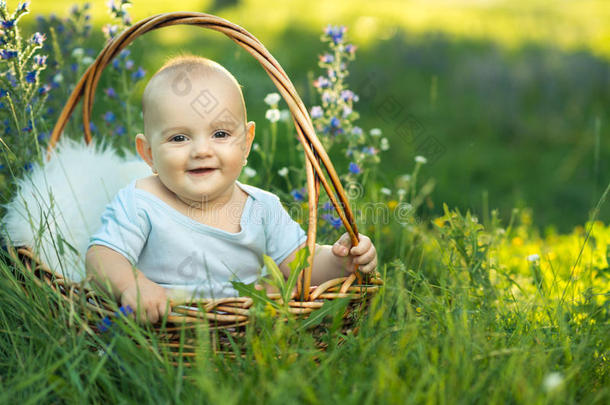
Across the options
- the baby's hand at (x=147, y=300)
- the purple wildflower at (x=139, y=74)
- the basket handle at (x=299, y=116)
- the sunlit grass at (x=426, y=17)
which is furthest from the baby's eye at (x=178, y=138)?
the sunlit grass at (x=426, y=17)

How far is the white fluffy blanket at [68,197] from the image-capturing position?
2000 mm

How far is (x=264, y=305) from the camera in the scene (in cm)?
163

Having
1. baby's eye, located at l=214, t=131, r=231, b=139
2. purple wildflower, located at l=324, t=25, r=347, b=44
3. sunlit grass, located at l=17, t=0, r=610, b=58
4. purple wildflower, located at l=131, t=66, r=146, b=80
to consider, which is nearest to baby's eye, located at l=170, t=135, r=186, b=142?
baby's eye, located at l=214, t=131, r=231, b=139

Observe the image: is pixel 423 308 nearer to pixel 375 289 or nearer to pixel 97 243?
pixel 375 289

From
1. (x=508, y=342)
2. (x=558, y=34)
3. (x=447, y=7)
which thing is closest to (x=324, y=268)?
(x=508, y=342)

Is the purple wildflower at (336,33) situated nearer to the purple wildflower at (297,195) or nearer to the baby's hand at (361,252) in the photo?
the purple wildflower at (297,195)

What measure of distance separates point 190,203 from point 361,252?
2.20 feet

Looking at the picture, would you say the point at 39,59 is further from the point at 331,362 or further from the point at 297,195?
the point at 331,362

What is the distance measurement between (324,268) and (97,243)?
0.77 meters

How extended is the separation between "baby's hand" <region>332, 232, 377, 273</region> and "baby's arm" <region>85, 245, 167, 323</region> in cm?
56

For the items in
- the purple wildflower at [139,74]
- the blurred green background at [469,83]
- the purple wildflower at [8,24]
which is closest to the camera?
the purple wildflower at [8,24]

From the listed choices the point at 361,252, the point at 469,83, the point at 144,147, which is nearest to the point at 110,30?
the point at 144,147

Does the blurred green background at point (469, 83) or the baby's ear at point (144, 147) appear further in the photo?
the blurred green background at point (469, 83)

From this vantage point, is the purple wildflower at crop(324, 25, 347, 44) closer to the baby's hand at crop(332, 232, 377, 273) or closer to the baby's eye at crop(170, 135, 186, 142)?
the baby's eye at crop(170, 135, 186, 142)
